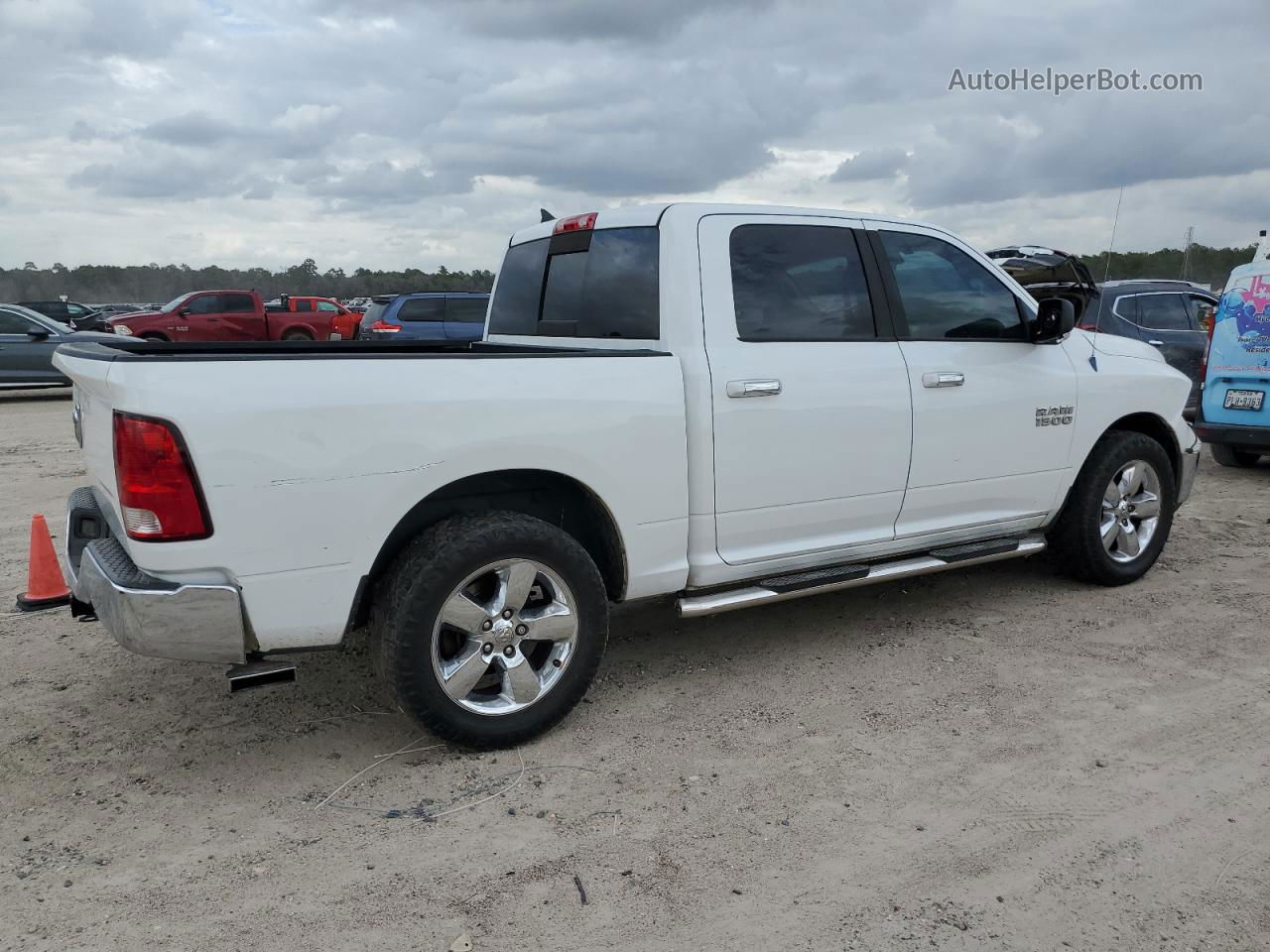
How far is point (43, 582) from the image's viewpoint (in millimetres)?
3984

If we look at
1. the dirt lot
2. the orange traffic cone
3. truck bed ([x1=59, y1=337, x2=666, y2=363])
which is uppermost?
truck bed ([x1=59, y1=337, x2=666, y2=363])

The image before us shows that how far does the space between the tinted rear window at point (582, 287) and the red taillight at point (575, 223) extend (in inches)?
1.4

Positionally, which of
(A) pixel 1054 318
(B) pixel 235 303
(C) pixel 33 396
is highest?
(B) pixel 235 303

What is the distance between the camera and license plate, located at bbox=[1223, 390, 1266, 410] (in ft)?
27.8

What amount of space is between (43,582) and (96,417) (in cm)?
102

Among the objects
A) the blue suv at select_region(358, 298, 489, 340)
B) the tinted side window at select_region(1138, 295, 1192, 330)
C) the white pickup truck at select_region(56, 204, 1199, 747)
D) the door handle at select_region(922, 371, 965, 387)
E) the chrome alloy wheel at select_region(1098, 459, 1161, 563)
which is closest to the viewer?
the white pickup truck at select_region(56, 204, 1199, 747)

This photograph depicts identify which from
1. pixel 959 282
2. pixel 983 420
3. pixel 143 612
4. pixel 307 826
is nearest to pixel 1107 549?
pixel 983 420

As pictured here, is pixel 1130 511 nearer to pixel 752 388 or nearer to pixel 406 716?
pixel 752 388

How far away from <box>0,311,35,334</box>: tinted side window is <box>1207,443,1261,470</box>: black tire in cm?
1626

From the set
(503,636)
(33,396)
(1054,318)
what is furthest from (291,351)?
(33,396)

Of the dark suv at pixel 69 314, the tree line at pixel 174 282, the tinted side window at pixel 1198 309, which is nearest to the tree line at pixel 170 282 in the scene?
the tree line at pixel 174 282

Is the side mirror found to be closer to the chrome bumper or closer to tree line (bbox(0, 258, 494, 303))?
the chrome bumper

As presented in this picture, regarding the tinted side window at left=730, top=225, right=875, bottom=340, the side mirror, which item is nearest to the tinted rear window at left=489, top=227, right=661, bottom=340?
the tinted side window at left=730, top=225, right=875, bottom=340

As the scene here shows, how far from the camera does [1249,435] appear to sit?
8.57 metres
